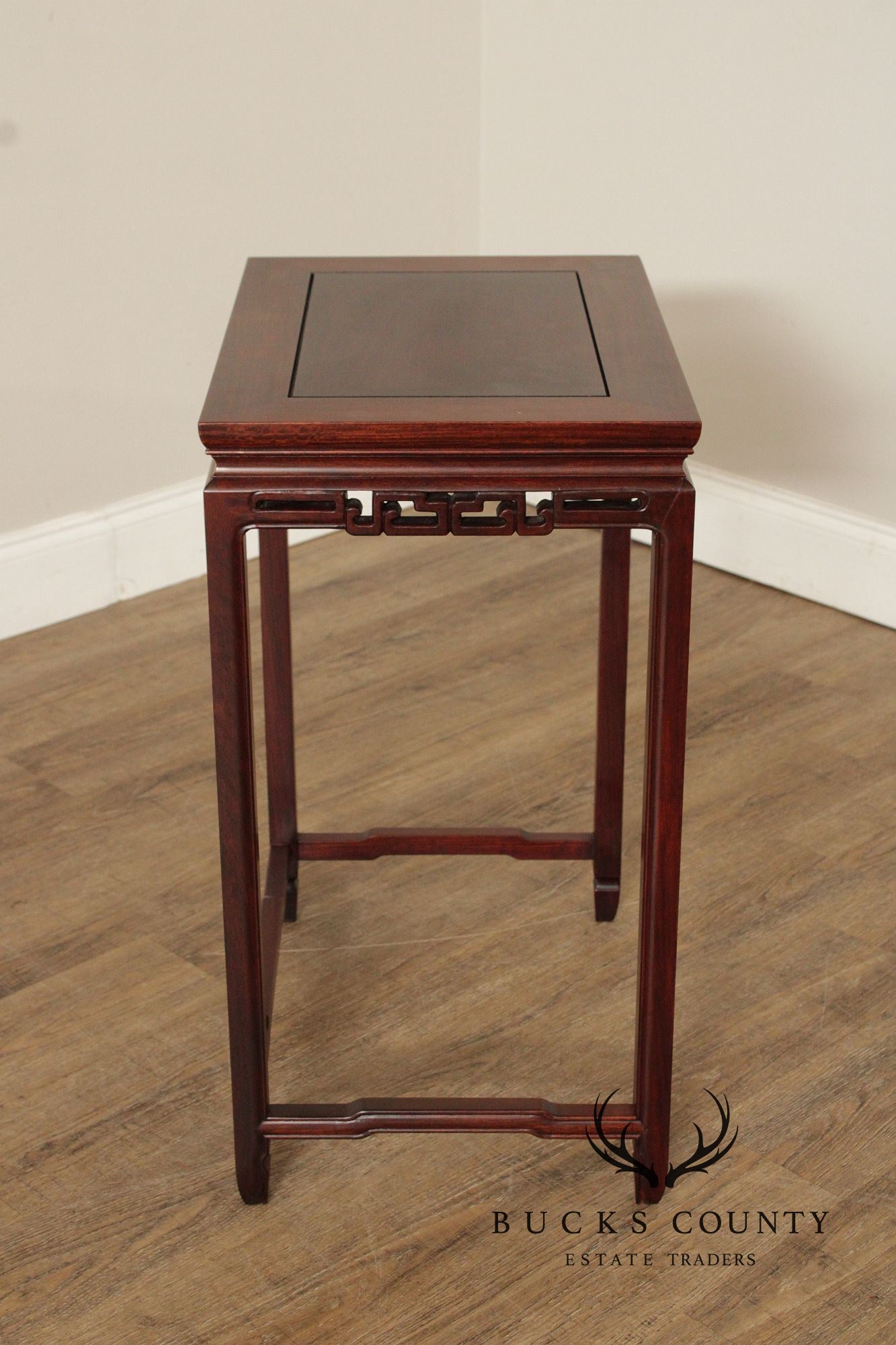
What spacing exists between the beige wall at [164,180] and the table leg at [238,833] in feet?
4.44

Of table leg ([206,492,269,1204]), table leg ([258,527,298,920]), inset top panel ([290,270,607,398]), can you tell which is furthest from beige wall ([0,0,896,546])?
table leg ([206,492,269,1204])

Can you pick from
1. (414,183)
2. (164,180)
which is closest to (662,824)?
(164,180)

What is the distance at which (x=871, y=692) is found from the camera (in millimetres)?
2342

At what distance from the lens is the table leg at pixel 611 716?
1.64 m

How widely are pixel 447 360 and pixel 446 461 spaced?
0.50ft

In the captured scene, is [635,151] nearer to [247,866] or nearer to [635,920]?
[635,920]

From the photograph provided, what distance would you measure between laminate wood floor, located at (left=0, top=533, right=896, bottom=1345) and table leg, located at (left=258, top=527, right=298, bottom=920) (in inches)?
4.9

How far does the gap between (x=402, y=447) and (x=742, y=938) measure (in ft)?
2.87

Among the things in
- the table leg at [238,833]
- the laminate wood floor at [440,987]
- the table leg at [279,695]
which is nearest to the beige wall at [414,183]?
the laminate wood floor at [440,987]

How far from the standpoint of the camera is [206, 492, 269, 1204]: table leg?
46.9 inches

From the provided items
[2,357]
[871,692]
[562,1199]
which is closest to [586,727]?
[871,692]

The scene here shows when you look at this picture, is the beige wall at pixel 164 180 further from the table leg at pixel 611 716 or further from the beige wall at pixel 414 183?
the table leg at pixel 611 716

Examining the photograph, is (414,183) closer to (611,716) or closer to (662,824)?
(611,716)

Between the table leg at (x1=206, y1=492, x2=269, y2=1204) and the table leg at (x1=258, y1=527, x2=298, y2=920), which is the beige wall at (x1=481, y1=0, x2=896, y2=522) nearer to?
the table leg at (x1=258, y1=527, x2=298, y2=920)
